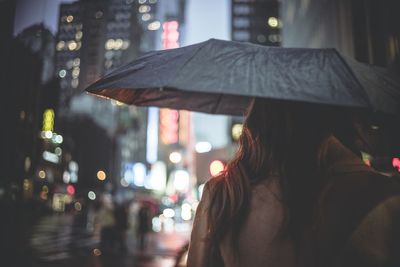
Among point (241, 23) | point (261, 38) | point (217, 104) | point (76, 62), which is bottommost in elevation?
point (217, 104)

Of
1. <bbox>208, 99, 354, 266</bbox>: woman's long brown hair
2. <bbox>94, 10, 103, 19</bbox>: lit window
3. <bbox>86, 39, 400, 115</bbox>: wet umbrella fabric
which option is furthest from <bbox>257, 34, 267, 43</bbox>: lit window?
<bbox>208, 99, 354, 266</bbox>: woman's long brown hair

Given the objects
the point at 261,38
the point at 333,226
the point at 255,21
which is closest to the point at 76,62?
the point at 333,226

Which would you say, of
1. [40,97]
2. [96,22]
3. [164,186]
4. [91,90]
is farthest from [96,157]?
[91,90]

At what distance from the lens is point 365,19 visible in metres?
9.96

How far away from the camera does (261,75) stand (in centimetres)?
237

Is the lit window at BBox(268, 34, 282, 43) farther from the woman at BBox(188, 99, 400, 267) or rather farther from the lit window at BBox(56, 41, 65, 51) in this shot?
the woman at BBox(188, 99, 400, 267)

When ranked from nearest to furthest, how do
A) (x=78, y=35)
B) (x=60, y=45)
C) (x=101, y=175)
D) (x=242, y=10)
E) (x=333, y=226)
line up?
(x=333, y=226) → (x=60, y=45) → (x=78, y=35) → (x=101, y=175) → (x=242, y=10)

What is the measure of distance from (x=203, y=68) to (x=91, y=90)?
39.9 inches

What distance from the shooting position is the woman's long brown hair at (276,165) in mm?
2148

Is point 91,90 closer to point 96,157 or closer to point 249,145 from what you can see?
point 249,145

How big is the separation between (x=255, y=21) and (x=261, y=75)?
11092 cm

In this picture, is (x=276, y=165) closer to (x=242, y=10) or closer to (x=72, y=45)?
(x=72, y=45)

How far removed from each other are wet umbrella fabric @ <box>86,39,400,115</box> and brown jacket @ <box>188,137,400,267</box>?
38cm

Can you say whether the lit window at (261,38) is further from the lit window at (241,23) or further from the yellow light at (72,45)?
the yellow light at (72,45)
